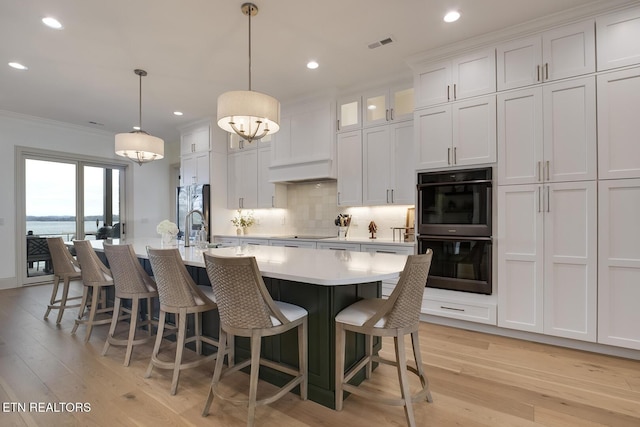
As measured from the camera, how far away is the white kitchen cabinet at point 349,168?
4.20 metres

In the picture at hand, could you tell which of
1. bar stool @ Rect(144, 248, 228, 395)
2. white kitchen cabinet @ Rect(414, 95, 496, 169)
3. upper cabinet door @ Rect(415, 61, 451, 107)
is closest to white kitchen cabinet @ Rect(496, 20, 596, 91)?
white kitchen cabinet @ Rect(414, 95, 496, 169)

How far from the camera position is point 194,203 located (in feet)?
18.1

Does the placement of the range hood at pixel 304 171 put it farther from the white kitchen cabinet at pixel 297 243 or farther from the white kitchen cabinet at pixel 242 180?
the white kitchen cabinet at pixel 297 243

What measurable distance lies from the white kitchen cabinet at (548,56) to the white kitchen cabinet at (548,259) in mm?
972

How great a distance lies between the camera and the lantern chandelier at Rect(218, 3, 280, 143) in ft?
7.61

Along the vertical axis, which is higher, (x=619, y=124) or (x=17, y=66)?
(x=17, y=66)

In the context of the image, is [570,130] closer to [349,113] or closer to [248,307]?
[349,113]

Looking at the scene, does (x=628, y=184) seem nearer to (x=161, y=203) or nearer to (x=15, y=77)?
(x=15, y=77)

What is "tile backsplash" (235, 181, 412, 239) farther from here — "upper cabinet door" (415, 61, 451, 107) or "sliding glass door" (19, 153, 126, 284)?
"sliding glass door" (19, 153, 126, 284)

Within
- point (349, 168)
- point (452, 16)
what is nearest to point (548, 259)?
point (452, 16)

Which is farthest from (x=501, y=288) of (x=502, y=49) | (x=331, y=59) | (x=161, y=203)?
(x=161, y=203)

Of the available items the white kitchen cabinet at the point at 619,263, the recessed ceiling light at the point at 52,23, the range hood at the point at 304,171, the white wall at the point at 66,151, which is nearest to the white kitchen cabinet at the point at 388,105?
the range hood at the point at 304,171

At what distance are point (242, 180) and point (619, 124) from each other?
4.76 m

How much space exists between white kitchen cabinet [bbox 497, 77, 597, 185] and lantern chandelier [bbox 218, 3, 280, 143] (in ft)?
7.10
